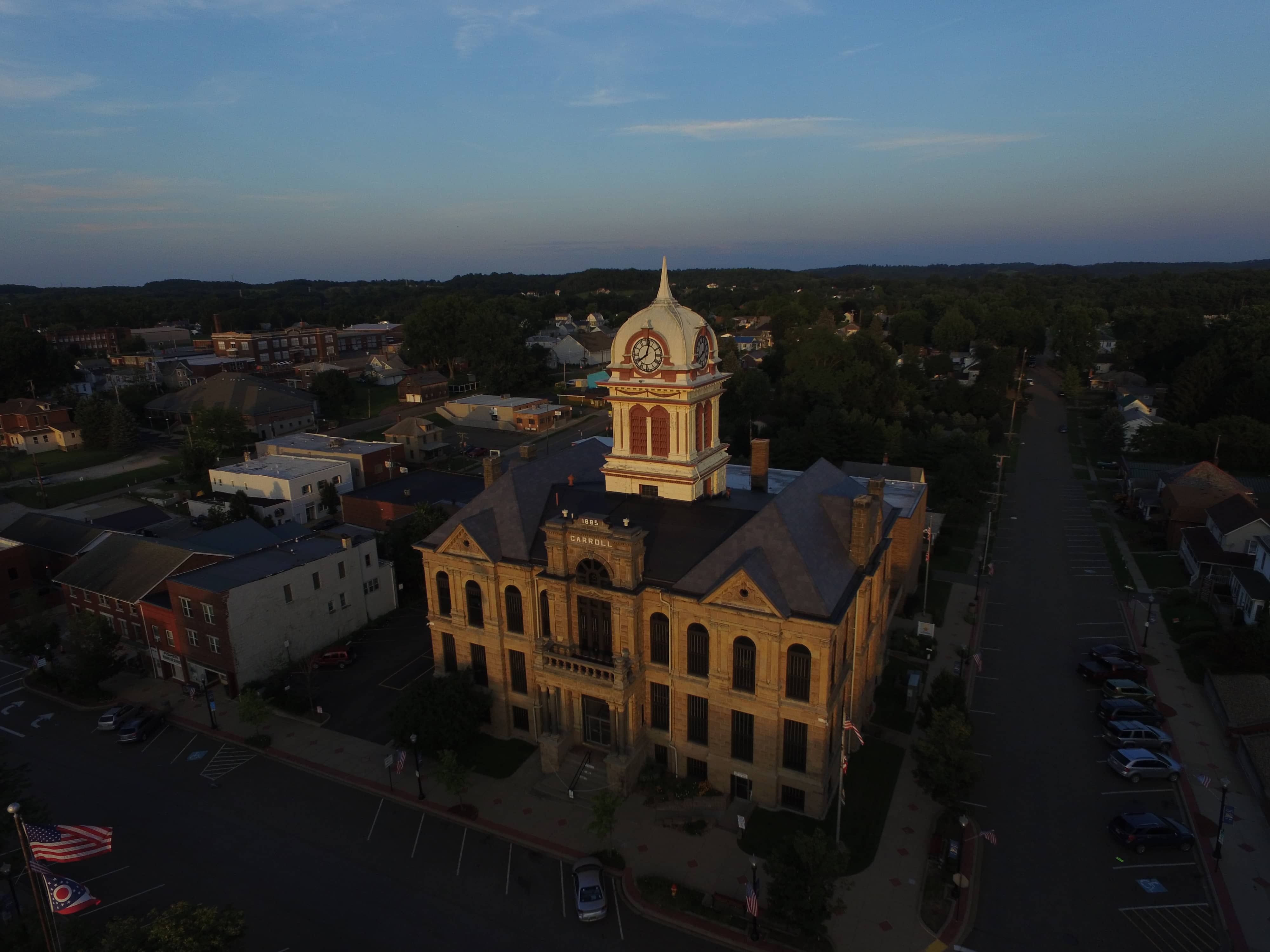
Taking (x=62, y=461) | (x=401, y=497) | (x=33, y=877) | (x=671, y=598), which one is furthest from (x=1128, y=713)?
(x=62, y=461)

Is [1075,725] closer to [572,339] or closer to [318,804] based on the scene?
[318,804]

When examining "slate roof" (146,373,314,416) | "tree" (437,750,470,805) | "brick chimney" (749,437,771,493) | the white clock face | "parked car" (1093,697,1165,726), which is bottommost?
"parked car" (1093,697,1165,726)

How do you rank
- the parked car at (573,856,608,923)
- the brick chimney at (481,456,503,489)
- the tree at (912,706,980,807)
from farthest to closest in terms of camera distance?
the brick chimney at (481,456,503,489) → the tree at (912,706,980,807) → the parked car at (573,856,608,923)

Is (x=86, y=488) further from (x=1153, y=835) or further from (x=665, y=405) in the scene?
(x=1153, y=835)

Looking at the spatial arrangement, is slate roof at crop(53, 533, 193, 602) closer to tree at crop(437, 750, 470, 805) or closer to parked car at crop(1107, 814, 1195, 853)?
tree at crop(437, 750, 470, 805)

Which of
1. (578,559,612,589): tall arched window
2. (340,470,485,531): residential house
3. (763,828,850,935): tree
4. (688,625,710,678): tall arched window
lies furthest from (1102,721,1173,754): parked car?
(340,470,485,531): residential house
